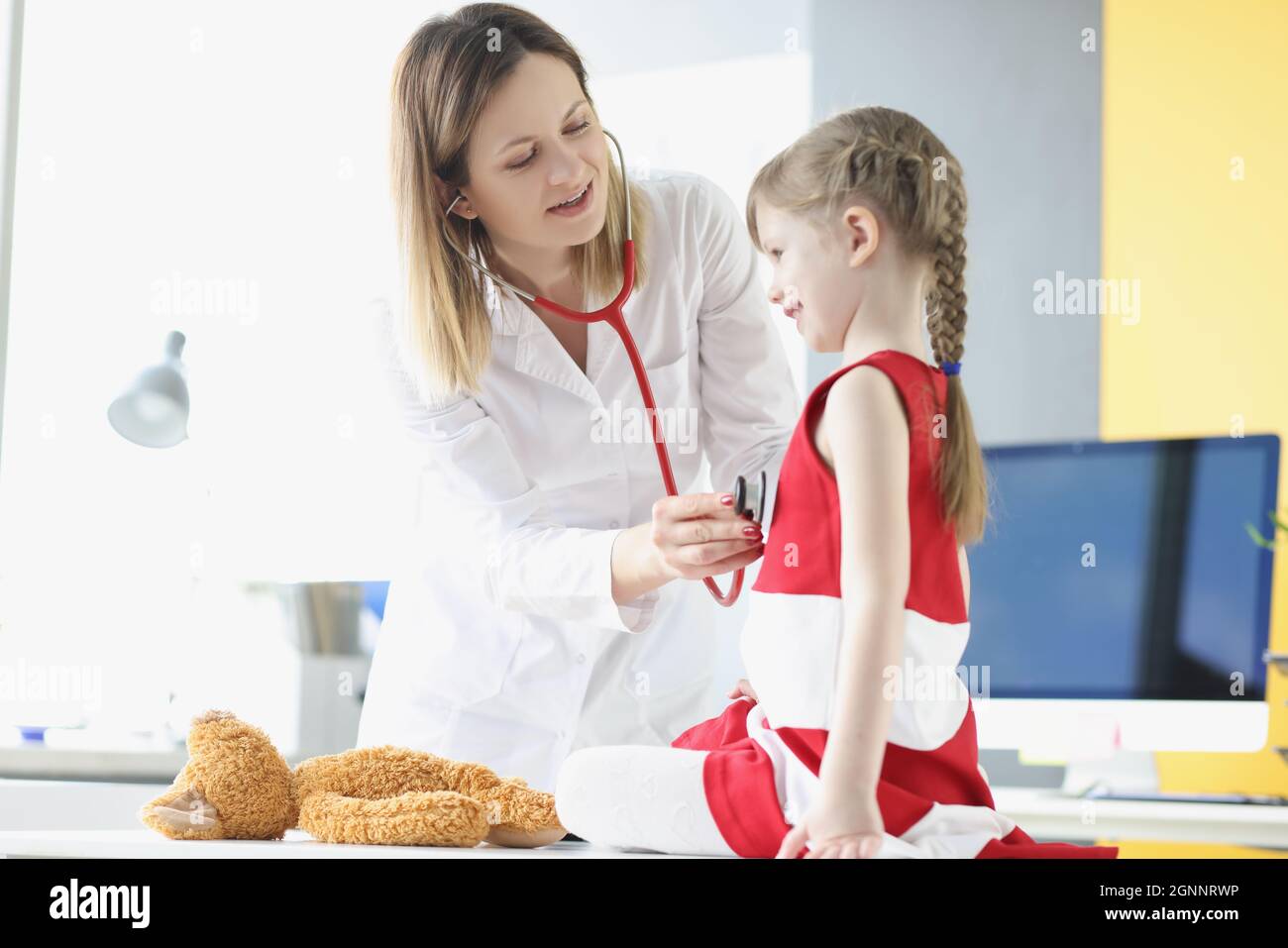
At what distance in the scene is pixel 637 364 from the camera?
3.84 feet

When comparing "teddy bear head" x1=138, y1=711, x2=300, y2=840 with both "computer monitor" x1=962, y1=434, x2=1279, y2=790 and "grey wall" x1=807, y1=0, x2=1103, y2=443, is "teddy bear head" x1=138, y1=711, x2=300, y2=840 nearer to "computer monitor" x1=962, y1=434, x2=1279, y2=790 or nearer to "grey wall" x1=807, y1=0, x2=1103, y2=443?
"computer monitor" x1=962, y1=434, x2=1279, y2=790

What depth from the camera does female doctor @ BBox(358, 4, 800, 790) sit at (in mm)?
1307

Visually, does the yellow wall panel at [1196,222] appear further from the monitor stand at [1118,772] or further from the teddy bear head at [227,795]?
the teddy bear head at [227,795]

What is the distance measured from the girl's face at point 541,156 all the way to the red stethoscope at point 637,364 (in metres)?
0.05

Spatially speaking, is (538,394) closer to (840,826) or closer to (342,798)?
(342,798)

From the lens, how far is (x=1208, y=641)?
207 cm

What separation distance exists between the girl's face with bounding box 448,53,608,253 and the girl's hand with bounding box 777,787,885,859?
0.74 metres

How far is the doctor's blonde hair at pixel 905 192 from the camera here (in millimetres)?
953

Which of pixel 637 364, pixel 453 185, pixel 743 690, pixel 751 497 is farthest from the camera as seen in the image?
pixel 453 185

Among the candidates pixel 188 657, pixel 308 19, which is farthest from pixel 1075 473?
pixel 308 19

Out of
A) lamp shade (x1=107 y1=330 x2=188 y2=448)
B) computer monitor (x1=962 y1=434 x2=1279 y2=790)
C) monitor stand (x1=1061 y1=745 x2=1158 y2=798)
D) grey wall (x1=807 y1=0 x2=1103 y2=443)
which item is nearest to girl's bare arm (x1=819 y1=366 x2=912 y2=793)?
computer monitor (x1=962 y1=434 x2=1279 y2=790)

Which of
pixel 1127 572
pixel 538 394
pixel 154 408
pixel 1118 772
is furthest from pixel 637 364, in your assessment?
pixel 154 408

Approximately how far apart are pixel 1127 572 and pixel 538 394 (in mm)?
1204
